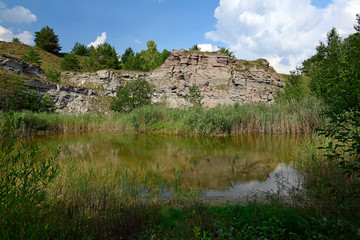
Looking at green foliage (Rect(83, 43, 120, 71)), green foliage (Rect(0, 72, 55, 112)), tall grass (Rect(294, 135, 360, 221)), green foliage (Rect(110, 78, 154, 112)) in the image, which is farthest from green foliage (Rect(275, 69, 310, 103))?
green foliage (Rect(83, 43, 120, 71))

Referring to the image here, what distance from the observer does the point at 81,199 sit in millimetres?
3055

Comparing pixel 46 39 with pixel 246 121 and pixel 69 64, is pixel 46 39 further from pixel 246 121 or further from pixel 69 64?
pixel 246 121

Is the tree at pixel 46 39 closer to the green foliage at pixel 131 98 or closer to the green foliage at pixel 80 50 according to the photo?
the green foliage at pixel 80 50

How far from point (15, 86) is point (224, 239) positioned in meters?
19.4

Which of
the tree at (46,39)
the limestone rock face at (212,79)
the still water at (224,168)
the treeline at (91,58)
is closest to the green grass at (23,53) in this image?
the treeline at (91,58)

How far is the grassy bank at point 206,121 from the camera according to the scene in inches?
517

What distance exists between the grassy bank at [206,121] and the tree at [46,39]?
35.6 m

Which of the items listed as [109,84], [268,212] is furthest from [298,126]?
[109,84]

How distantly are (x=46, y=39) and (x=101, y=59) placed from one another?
57.1 ft

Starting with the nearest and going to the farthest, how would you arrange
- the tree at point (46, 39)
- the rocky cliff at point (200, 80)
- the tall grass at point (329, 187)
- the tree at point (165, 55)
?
the tall grass at point (329, 187)
the rocky cliff at point (200, 80)
the tree at point (165, 55)
the tree at point (46, 39)

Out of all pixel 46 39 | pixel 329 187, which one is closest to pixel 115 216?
pixel 329 187

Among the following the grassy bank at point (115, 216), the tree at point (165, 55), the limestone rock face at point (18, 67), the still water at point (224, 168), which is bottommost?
the still water at point (224, 168)

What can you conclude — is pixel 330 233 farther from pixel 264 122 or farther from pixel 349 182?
pixel 264 122

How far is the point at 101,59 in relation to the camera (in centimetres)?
3544
